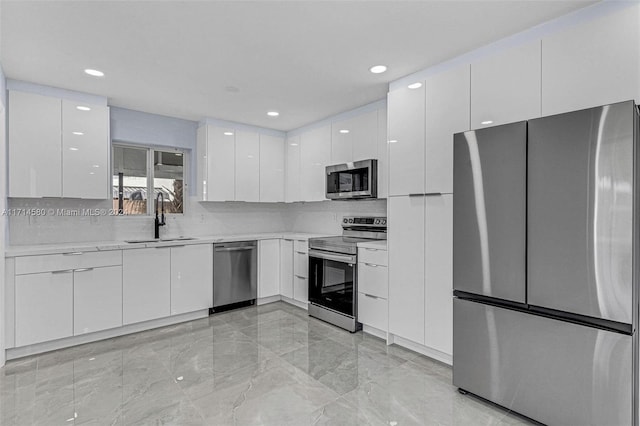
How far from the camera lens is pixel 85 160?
11.5ft

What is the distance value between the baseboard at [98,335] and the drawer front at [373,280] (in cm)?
201

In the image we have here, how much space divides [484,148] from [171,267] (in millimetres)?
3377

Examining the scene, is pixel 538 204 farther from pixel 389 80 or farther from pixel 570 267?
pixel 389 80

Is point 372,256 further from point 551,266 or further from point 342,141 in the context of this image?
point 551,266

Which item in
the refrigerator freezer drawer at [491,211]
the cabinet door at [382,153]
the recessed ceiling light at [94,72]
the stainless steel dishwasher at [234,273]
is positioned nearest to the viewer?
the refrigerator freezer drawer at [491,211]

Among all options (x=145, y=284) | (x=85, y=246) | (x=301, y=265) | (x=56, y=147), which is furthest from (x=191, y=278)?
(x=56, y=147)

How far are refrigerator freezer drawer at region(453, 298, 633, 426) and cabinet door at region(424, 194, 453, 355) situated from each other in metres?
0.38

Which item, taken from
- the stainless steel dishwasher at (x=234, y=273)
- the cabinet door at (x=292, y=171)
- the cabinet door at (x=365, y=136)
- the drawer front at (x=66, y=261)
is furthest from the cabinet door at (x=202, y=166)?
the cabinet door at (x=365, y=136)

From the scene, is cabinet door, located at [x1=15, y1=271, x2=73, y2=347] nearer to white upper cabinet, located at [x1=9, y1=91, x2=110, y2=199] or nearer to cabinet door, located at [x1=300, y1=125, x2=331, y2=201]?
white upper cabinet, located at [x1=9, y1=91, x2=110, y2=199]

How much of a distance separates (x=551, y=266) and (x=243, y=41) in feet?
8.09

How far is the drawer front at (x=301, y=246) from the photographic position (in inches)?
170

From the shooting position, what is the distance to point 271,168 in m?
5.09

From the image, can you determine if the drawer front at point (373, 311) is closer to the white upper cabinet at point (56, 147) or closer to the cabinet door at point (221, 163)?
the cabinet door at point (221, 163)

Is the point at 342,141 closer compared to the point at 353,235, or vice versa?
the point at 342,141
